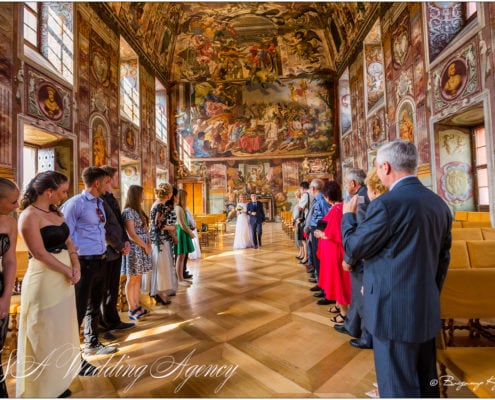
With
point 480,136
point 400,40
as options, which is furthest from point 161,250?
point 400,40

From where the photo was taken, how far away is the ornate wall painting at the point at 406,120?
8512mm

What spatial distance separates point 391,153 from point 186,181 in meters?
18.5

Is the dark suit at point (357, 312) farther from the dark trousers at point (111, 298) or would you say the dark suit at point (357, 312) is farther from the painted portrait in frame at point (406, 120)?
the painted portrait in frame at point (406, 120)

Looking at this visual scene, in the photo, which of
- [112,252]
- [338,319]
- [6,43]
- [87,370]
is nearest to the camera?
[87,370]

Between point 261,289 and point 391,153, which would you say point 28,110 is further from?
point 391,153

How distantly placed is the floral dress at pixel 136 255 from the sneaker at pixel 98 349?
0.92 m

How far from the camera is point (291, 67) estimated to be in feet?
61.0

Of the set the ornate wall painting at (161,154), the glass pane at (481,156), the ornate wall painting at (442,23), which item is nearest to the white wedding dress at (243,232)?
the glass pane at (481,156)

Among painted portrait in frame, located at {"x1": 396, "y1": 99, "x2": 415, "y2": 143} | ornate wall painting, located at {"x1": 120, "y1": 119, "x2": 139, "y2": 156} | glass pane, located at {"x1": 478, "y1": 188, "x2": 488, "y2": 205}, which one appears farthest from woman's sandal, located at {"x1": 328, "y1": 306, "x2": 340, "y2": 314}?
ornate wall painting, located at {"x1": 120, "y1": 119, "x2": 139, "y2": 156}

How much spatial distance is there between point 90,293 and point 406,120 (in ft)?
33.8

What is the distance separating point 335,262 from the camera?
310 cm

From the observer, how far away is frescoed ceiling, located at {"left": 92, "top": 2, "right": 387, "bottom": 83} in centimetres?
1255

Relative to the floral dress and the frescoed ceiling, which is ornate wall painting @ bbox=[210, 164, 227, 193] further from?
the floral dress

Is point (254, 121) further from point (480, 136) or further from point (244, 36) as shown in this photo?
point (480, 136)
